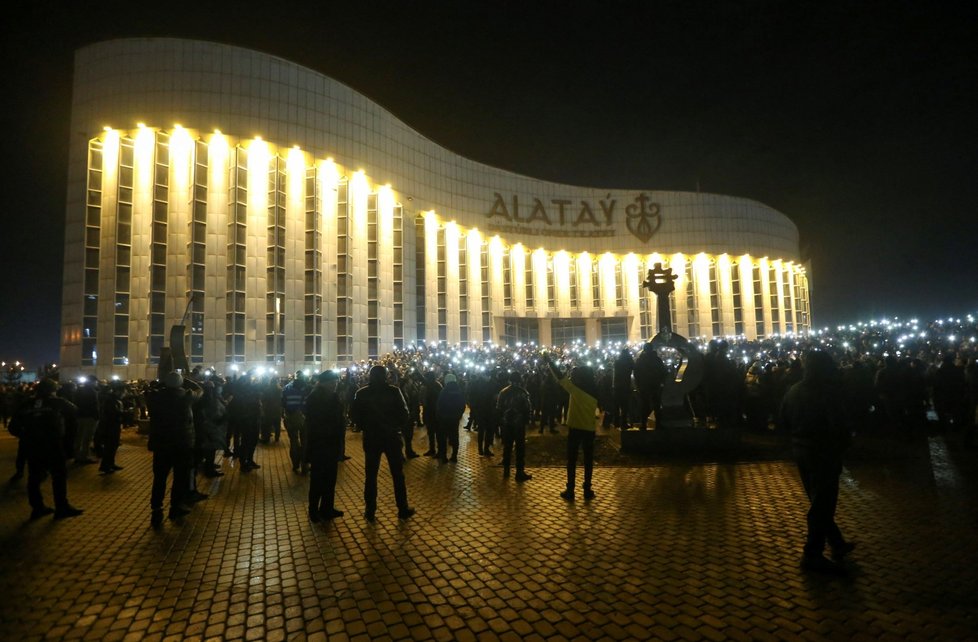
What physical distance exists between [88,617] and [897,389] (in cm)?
1432

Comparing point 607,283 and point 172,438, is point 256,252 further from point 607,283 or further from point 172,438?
point 607,283

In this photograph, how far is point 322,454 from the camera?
6594mm

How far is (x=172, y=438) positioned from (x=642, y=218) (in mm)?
49509

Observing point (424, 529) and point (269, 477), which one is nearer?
point (424, 529)

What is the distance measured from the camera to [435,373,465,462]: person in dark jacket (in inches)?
389

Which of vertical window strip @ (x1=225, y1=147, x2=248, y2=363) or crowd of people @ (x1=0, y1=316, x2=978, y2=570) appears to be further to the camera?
vertical window strip @ (x1=225, y1=147, x2=248, y2=363)

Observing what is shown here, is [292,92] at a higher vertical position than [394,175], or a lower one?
higher

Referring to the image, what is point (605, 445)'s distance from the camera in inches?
433

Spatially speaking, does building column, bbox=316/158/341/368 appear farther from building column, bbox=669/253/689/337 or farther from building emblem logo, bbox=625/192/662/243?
building column, bbox=669/253/689/337

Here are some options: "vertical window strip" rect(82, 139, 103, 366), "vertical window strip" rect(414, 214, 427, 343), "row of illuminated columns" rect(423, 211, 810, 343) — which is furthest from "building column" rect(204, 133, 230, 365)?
"row of illuminated columns" rect(423, 211, 810, 343)

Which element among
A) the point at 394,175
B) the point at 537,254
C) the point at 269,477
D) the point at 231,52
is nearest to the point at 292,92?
the point at 231,52

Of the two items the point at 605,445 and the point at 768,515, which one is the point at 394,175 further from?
the point at 768,515

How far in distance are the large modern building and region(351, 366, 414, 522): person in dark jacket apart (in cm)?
2147

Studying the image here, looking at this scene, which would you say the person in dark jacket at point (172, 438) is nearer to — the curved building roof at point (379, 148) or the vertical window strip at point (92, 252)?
the vertical window strip at point (92, 252)
